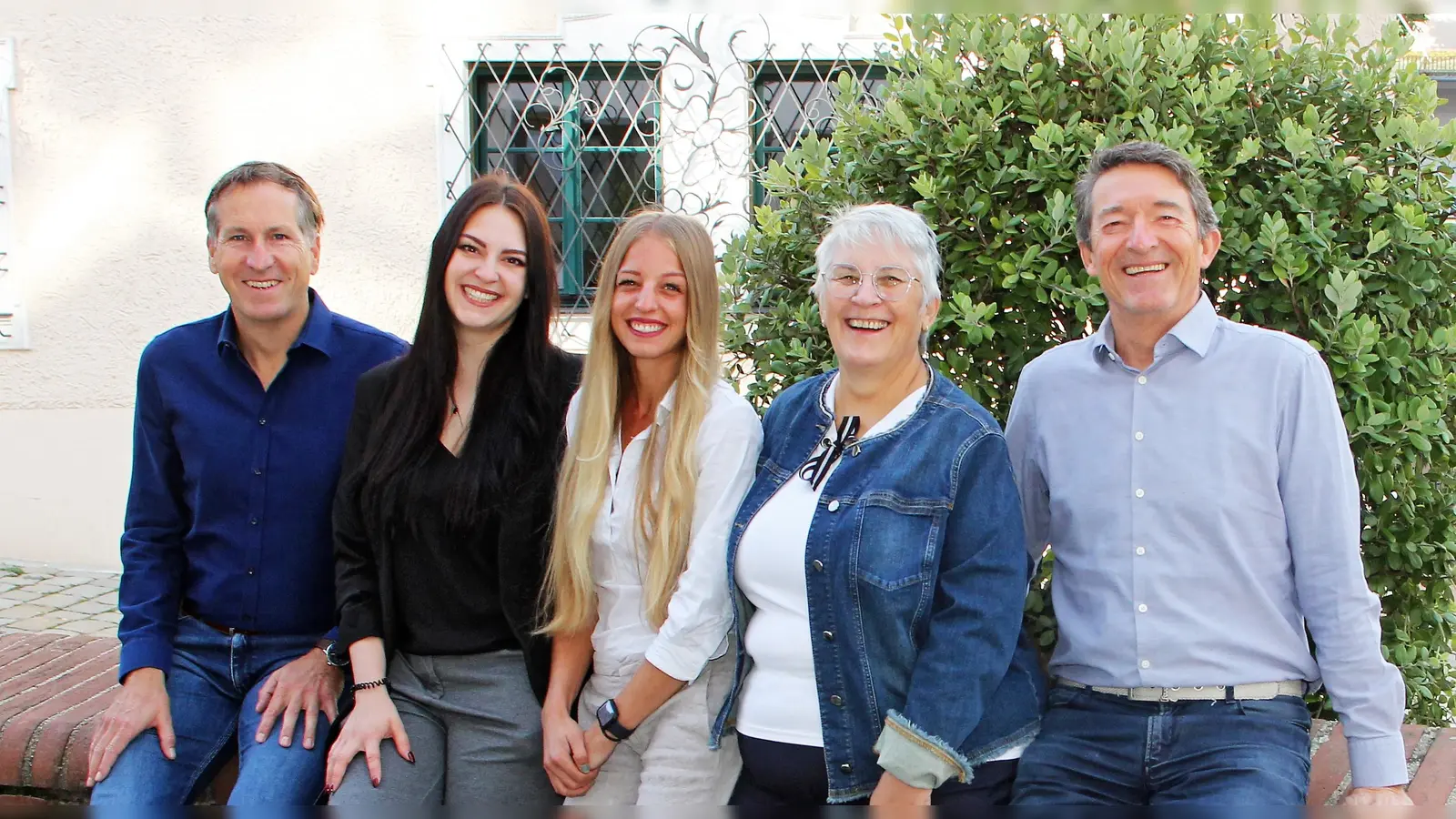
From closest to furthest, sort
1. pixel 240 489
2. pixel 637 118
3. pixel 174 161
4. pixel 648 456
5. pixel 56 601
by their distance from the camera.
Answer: pixel 648 456 → pixel 240 489 → pixel 56 601 → pixel 637 118 → pixel 174 161

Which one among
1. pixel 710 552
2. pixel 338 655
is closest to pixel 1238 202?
pixel 710 552

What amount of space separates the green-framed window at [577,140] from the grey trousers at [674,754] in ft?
12.4

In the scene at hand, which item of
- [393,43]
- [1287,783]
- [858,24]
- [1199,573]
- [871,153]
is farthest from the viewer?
[393,43]

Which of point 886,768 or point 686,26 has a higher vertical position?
point 686,26

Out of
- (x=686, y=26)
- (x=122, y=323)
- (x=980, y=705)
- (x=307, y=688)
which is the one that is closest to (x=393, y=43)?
(x=686, y=26)

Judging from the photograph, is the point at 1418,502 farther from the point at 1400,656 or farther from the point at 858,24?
the point at 858,24

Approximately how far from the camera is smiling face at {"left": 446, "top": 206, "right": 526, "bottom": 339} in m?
2.76

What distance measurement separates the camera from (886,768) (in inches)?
87.3

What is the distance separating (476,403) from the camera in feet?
9.07

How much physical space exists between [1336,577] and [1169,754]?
478 mm

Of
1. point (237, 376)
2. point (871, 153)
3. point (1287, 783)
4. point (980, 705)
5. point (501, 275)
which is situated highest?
point (871, 153)

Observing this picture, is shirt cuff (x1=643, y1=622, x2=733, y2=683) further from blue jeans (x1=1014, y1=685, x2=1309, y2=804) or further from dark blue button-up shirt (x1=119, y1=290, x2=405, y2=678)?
dark blue button-up shirt (x1=119, y1=290, x2=405, y2=678)

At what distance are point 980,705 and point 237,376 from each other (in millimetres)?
1963

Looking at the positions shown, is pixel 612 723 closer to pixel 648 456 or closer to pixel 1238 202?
pixel 648 456
